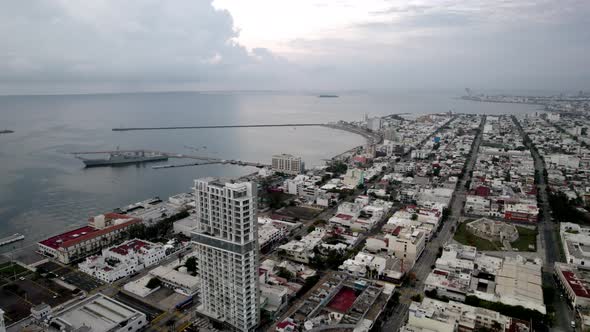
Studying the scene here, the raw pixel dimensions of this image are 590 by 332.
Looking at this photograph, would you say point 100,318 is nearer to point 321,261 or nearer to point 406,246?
point 321,261

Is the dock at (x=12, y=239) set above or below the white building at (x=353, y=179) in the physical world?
below

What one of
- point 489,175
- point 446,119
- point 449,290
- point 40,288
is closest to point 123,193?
point 40,288

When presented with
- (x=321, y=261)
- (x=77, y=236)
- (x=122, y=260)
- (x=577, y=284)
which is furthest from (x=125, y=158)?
(x=577, y=284)

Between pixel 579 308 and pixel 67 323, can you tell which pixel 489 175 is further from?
pixel 67 323

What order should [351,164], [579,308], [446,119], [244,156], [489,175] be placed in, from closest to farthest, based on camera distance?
[579,308] → [489,175] → [351,164] → [244,156] → [446,119]

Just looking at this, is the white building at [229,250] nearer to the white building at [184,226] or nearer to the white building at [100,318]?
the white building at [100,318]

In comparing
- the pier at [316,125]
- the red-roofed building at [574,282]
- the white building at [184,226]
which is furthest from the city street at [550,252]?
the pier at [316,125]
